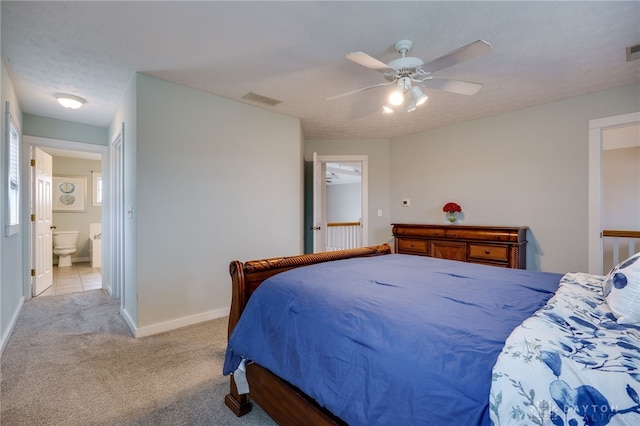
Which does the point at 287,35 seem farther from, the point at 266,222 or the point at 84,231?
the point at 84,231

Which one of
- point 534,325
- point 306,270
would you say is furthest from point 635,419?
point 306,270

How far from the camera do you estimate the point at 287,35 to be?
212 centimetres

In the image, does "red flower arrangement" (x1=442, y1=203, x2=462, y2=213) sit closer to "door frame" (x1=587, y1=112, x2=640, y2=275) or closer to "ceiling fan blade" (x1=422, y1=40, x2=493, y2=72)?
"door frame" (x1=587, y1=112, x2=640, y2=275)

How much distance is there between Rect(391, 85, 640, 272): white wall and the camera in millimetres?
3242

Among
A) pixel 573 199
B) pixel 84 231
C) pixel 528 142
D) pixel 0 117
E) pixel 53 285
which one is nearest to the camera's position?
pixel 0 117

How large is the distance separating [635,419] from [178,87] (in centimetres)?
359

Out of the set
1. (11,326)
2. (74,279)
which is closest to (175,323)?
(11,326)

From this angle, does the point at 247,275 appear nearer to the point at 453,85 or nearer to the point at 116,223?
the point at 453,85

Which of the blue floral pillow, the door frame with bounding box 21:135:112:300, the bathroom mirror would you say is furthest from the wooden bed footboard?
the door frame with bounding box 21:135:112:300

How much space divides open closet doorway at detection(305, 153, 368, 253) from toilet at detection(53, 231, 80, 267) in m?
5.02

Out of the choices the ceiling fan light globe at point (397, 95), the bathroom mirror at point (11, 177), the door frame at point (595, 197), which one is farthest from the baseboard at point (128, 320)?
the door frame at point (595, 197)

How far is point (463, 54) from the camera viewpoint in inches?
70.7

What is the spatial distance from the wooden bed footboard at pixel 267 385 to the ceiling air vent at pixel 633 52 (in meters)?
2.86

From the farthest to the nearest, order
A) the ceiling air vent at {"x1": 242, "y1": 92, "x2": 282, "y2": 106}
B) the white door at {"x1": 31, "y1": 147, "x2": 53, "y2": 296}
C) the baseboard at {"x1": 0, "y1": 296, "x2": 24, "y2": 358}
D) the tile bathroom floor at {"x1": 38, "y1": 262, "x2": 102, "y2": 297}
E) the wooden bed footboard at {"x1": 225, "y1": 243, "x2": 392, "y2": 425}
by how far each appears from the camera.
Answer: the tile bathroom floor at {"x1": 38, "y1": 262, "x2": 102, "y2": 297} < the white door at {"x1": 31, "y1": 147, "x2": 53, "y2": 296} < the ceiling air vent at {"x1": 242, "y1": 92, "x2": 282, "y2": 106} < the baseboard at {"x1": 0, "y1": 296, "x2": 24, "y2": 358} < the wooden bed footboard at {"x1": 225, "y1": 243, "x2": 392, "y2": 425}
